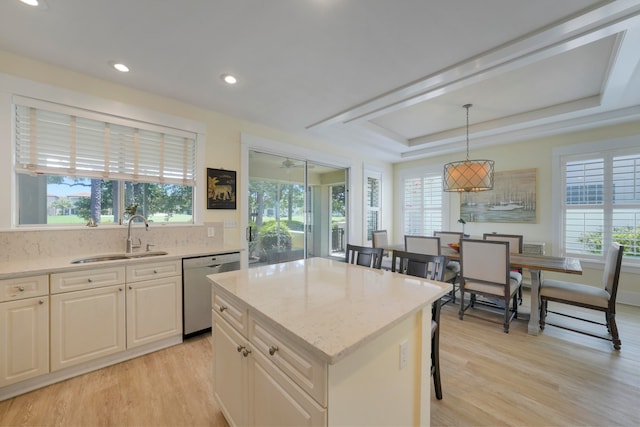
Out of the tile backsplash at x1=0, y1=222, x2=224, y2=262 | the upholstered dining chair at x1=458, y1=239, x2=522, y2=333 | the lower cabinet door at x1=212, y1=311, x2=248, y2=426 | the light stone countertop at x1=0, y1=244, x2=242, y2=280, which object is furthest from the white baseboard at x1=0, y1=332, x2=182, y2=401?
the upholstered dining chair at x1=458, y1=239, x2=522, y2=333

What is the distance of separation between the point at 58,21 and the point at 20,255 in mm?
1884

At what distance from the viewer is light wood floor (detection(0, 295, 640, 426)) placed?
65.2 inches

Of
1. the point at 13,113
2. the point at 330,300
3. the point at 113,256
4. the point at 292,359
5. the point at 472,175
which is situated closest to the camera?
the point at 292,359

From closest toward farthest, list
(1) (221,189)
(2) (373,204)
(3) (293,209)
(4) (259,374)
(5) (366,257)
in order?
(4) (259,374) < (5) (366,257) < (1) (221,189) < (3) (293,209) < (2) (373,204)

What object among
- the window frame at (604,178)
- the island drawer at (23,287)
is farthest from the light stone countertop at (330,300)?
the window frame at (604,178)

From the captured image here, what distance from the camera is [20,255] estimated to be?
7.11ft

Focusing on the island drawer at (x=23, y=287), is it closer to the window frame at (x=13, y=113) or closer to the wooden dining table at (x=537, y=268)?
the window frame at (x=13, y=113)

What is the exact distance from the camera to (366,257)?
95.7 inches

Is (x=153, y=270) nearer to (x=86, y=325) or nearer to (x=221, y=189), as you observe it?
(x=86, y=325)

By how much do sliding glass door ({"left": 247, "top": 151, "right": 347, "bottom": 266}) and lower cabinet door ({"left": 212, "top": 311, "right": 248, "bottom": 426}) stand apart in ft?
6.86

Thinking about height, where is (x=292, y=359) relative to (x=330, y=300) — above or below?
below

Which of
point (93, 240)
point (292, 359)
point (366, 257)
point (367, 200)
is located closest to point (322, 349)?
point (292, 359)

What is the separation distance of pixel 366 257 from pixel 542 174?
12.9ft

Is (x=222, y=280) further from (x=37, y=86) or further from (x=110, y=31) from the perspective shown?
(x=37, y=86)
